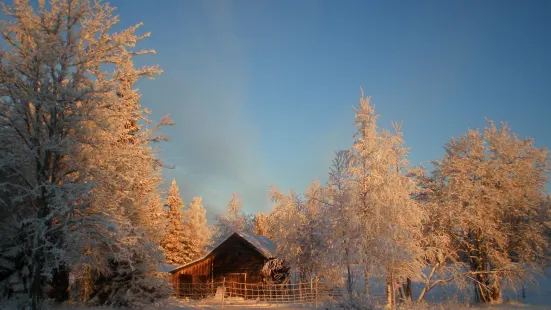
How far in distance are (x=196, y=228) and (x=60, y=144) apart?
46793 mm

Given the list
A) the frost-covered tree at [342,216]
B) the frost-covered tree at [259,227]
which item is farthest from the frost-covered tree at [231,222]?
the frost-covered tree at [342,216]

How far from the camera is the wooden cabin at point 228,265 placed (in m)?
35.2

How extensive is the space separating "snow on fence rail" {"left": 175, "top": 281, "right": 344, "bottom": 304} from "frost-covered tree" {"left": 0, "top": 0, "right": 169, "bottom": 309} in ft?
52.8

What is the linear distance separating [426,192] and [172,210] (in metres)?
33.3

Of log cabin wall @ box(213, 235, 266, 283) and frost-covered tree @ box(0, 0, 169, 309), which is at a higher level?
frost-covered tree @ box(0, 0, 169, 309)

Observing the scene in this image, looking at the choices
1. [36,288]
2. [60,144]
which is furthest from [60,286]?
[60,144]

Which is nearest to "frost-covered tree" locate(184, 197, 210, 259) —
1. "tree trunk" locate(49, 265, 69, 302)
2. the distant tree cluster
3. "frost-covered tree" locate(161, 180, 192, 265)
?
"frost-covered tree" locate(161, 180, 192, 265)

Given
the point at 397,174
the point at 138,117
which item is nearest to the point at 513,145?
the point at 397,174

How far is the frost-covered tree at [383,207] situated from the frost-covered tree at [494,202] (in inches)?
335

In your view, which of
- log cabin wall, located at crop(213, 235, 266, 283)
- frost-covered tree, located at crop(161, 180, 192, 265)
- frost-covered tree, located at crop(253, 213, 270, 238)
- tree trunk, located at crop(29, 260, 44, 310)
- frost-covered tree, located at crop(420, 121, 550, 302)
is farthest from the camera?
frost-covered tree, located at crop(253, 213, 270, 238)

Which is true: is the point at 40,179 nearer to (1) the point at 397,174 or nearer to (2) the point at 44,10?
(2) the point at 44,10

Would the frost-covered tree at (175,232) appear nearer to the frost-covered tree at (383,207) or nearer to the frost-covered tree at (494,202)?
the frost-covered tree at (494,202)

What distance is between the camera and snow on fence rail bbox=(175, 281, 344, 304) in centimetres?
3036

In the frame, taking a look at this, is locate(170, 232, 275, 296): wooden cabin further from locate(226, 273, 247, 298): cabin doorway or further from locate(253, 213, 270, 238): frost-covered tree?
locate(253, 213, 270, 238): frost-covered tree
